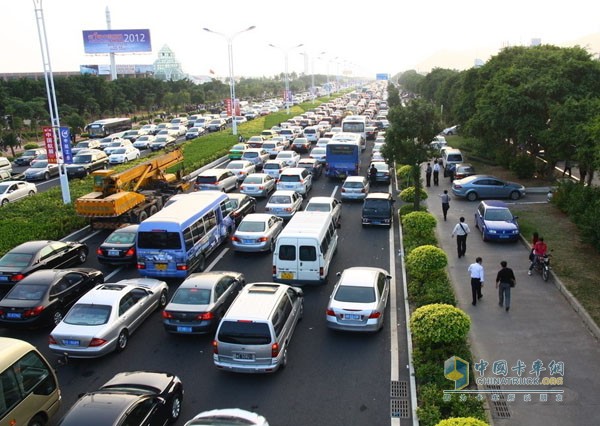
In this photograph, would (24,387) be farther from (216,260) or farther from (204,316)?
(216,260)

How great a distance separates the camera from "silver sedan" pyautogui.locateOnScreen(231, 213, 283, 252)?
1983 centimetres

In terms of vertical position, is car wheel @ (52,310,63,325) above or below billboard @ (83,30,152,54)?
below

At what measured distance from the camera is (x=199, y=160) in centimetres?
3819

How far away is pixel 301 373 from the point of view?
12.1 m

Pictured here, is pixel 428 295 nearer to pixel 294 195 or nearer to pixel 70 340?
pixel 70 340

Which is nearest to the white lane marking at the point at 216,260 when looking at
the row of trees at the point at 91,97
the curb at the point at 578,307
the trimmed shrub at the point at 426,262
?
the trimmed shrub at the point at 426,262

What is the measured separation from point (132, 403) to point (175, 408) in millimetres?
1628

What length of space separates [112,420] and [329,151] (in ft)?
84.8

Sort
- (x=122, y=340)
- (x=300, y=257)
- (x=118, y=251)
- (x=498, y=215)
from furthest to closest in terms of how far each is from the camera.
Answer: (x=498, y=215), (x=118, y=251), (x=300, y=257), (x=122, y=340)

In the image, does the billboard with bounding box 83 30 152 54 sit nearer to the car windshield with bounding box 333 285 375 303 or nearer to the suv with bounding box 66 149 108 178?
the suv with bounding box 66 149 108 178

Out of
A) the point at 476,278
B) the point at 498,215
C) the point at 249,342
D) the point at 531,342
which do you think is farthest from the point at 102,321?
the point at 498,215

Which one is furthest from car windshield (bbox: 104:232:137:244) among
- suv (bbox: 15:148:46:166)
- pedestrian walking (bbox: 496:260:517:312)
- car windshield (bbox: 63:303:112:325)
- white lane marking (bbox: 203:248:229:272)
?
suv (bbox: 15:148:46:166)

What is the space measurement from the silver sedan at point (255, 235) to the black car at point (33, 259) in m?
5.75

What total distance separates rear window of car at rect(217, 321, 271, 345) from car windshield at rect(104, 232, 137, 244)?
29.2 ft
